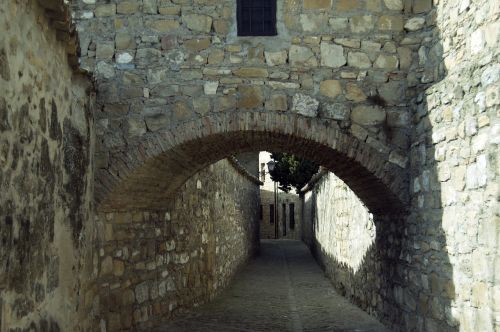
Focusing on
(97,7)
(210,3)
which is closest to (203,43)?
(210,3)

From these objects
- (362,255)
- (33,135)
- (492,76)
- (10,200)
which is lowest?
(362,255)

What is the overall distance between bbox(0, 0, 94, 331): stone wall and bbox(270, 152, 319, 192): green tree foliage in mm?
17583

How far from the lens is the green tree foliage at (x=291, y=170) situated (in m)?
22.0

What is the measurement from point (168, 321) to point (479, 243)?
427cm

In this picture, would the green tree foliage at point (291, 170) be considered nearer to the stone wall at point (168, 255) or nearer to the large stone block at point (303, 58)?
the stone wall at point (168, 255)

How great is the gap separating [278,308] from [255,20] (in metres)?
4.57

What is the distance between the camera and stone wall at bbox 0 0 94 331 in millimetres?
2793

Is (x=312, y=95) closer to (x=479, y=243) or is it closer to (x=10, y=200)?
(x=479, y=243)

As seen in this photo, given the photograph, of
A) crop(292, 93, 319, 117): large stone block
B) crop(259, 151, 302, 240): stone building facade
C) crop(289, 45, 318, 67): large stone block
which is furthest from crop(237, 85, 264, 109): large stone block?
crop(259, 151, 302, 240): stone building facade

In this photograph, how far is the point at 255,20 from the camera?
17.0 ft

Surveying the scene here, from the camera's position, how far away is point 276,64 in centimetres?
513

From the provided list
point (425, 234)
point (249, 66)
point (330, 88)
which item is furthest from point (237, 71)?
point (425, 234)

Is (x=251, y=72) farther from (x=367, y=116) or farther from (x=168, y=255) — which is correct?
(x=168, y=255)

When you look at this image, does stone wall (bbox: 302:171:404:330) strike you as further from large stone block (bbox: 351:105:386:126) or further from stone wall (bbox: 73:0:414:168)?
stone wall (bbox: 73:0:414:168)
